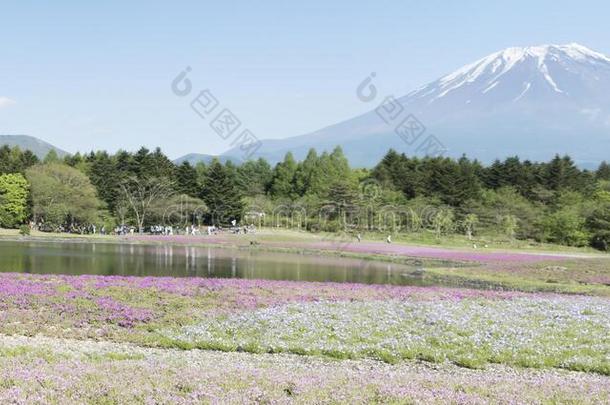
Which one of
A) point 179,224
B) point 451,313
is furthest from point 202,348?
point 179,224

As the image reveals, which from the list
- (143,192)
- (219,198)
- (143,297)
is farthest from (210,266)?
(219,198)

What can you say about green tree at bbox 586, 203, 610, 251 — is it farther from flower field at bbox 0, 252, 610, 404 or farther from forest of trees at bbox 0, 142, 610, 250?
flower field at bbox 0, 252, 610, 404

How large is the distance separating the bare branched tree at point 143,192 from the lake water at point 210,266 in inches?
1288

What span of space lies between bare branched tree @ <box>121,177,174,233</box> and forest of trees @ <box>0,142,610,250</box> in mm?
164

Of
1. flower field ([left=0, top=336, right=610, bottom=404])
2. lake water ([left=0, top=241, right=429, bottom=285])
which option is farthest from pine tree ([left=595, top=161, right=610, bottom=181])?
flower field ([left=0, top=336, right=610, bottom=404])

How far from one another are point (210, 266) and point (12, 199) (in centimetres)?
4809

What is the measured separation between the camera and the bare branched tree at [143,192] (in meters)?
77.4

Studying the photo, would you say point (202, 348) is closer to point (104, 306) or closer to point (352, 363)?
point (352, 363)

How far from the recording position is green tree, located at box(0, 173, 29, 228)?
7106 cm

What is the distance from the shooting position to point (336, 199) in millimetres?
77438

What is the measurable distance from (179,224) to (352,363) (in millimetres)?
71553

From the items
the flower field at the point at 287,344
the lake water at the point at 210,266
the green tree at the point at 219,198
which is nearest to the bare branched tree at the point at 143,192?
the green tree at the point at 219,198

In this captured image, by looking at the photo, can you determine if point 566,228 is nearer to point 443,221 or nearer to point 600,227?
point 600,227

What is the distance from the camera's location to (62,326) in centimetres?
1398
